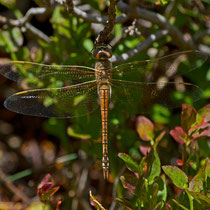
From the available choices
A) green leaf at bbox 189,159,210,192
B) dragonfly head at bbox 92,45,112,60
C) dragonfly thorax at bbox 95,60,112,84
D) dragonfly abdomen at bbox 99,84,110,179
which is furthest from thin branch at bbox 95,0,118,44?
green leaf at bbox 189,159,210,192

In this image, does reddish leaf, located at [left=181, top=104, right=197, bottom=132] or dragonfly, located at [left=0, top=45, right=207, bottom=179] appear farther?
dragonfly, located at [left=0, top=45, right=207, bottom=179]

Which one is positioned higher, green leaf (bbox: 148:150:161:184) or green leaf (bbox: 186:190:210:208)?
green leaf (bbox: 186:190:210:208)

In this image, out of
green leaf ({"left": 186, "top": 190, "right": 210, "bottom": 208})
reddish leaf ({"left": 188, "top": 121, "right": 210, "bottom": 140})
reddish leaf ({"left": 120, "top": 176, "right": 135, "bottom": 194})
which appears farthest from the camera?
reddish leaf ({"left": 188, "top": 121, "right": 210, "bottom": 140})

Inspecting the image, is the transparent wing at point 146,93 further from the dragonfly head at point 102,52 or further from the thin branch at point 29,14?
the thin branch at point 29,14

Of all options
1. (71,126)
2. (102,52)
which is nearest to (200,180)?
(102,52)

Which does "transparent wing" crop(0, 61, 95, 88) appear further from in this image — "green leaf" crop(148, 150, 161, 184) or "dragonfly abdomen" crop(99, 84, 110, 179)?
"green leaf" crop(148, 150, 161, 184)

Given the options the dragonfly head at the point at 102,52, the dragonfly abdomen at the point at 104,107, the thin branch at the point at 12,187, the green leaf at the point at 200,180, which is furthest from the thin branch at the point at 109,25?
the thin branch at the point at 12,187
